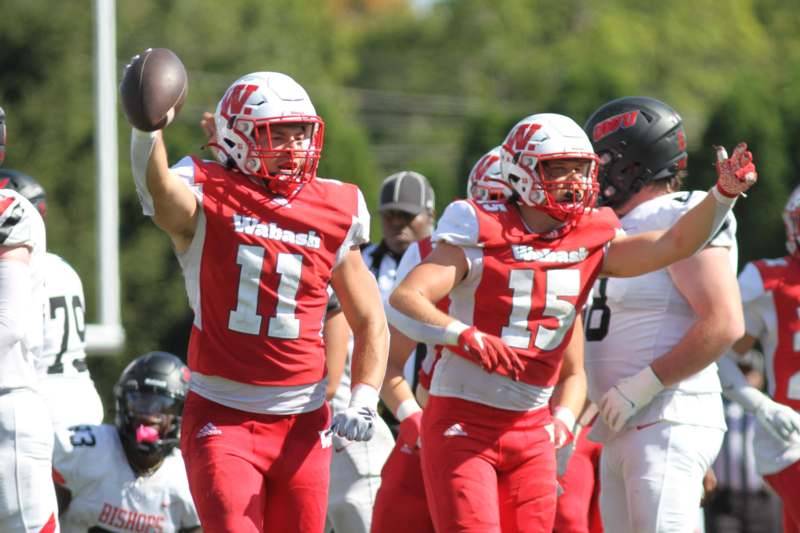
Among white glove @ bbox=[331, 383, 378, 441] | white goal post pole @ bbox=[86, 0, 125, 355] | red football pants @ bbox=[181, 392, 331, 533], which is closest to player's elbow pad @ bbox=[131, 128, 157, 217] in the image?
red football pants @ bbox=[181, 392, 331, 533]

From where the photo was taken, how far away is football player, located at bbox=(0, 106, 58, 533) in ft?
16.4

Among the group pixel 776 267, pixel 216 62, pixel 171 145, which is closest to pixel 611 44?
pixel 216 62

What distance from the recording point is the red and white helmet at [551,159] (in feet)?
17.4

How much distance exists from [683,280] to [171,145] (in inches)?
861

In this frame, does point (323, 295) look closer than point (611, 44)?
Yes

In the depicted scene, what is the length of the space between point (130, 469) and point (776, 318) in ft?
9.82

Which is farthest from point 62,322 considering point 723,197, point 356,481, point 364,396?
point 723,197

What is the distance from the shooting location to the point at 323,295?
200 inches

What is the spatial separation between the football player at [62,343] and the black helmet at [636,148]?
239cm

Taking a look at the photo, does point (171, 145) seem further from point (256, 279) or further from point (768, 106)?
point (256, 279)

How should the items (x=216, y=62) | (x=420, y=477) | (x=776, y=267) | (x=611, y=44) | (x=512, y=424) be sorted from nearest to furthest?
1. (x=512, y=424)
2. (x=420, y=477)
3. (x=776, y=267)
4. (x=216, y=62)
5. (x=611, y=44)

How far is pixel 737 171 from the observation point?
204 inches

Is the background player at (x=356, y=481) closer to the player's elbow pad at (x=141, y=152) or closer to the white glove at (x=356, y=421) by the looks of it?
the white glove at (x=356, y=421)

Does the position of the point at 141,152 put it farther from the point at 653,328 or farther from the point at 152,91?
the point at 653,328
